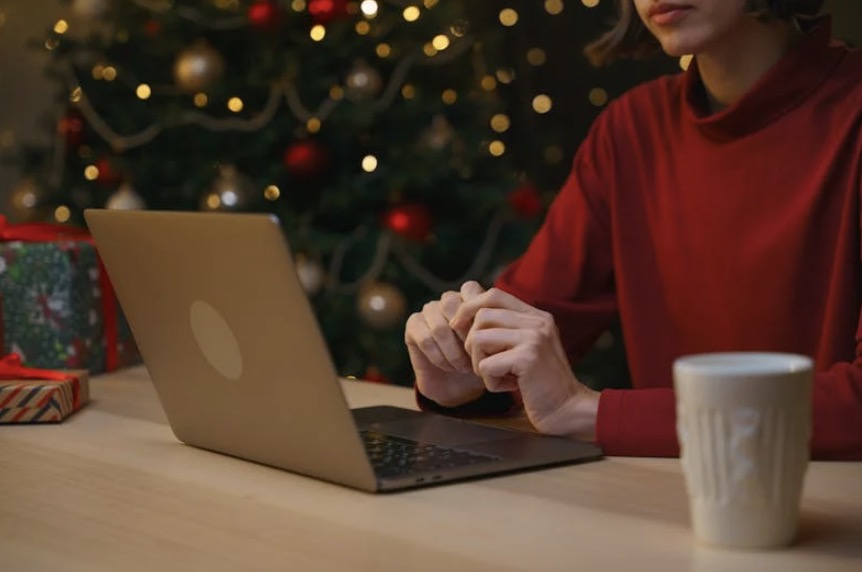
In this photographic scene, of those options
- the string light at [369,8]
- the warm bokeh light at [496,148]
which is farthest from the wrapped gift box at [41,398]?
the warm bokeh light at [496,148]

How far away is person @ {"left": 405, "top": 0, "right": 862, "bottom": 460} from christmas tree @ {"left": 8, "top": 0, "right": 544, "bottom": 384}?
142cm

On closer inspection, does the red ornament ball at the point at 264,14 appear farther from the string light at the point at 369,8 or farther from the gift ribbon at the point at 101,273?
the gift ribbon at the point at 101,273

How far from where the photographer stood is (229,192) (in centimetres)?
325

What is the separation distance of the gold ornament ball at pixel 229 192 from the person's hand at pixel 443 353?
1846 millimetres

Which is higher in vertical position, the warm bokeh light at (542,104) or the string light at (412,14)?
the string light at (412,14)

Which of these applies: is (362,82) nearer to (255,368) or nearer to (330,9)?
(330,9)

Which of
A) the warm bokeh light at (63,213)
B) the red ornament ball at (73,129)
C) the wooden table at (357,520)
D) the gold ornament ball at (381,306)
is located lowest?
the gold ornament ball at (381,306)

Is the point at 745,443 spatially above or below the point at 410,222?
above

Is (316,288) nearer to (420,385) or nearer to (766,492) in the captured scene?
(420,385)

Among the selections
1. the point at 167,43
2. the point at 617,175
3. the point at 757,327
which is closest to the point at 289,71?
the point at 167,43

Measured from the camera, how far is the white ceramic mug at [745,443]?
2.87 ft

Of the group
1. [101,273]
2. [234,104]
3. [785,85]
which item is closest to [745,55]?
[785,85]

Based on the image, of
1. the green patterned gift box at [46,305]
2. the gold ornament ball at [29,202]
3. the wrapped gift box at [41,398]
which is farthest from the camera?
the gold ornament ball at [29,202]

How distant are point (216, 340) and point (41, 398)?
34cm
